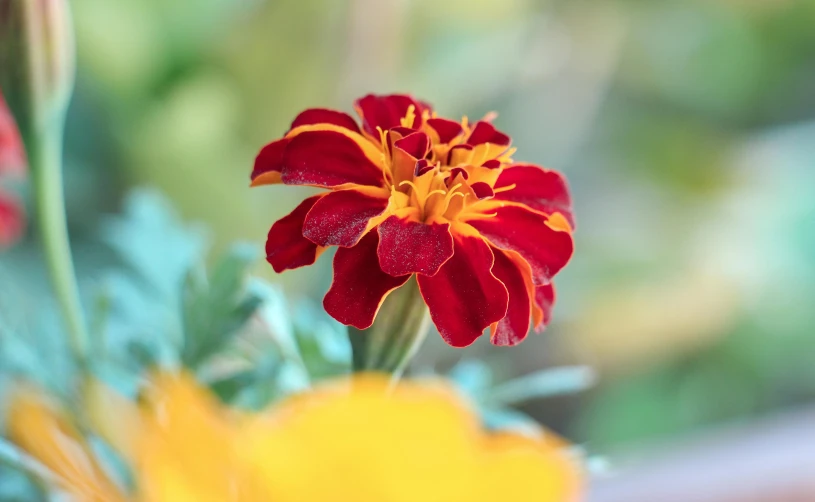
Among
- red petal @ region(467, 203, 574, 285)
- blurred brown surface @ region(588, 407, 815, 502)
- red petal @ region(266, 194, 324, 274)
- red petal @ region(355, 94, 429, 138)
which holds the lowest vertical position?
red petal @ region(266, 194, 324, 274)

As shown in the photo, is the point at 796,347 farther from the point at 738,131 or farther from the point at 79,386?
the point at 79,386

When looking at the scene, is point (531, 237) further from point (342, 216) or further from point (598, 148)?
point (598, 148)

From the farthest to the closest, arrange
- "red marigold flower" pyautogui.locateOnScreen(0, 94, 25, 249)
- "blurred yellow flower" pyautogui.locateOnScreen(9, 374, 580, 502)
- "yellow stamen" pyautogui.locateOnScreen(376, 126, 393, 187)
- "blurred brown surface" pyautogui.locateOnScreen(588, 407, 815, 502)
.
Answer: "blurred brown surface" pyautogui.locateOnScreen(588, 407, 815, 502) → "red marigold flower" pyautogui.locateOnScreen(0, 94, 25, 249) → "yellow stamen" pyautogui.locateOnScreen(376, 126, 393, 187) → "blurred yellow flower" pyautogui.locateOnScreen(9, 374, 580, 502)

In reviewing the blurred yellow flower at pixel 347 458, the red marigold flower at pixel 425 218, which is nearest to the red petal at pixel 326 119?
the red marigold flower at pixel 425 218

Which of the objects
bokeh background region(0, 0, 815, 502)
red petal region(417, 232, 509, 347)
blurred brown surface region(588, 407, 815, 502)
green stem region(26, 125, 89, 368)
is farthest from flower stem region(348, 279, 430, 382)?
bokeh background region(0, 0, 815, 502)

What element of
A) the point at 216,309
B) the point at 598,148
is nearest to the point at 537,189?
the point at 216,309

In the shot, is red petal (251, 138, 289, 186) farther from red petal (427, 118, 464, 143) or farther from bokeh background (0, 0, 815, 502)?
bokeh background (0, 0, 815, 502)

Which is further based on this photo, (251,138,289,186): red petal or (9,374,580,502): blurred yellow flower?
(251,138,289,186): red petal

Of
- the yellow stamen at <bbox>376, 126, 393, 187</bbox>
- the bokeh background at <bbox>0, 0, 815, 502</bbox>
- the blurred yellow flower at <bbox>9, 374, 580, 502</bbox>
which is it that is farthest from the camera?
the bokeh background at <bbox>0, 0, 815, 502</bbox>
